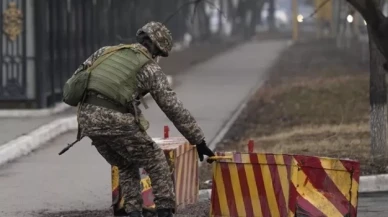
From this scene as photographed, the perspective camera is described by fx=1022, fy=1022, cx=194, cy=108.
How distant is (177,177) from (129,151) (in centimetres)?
124

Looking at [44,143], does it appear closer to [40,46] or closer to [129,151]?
→ [40,46]

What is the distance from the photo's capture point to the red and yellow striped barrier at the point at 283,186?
806cm

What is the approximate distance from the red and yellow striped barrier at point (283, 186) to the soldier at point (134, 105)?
0.72 m

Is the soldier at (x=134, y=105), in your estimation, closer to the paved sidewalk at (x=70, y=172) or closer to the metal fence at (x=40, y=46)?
the paved sidewalk at (x=70, y=172)

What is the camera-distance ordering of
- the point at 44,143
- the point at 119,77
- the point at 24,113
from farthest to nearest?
the point at 24,113, the point at 44,143, the point at 119,77

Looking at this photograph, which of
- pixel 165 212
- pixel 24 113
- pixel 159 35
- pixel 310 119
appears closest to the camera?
pixel 159 35

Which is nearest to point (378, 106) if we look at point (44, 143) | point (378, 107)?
point (378, 107)

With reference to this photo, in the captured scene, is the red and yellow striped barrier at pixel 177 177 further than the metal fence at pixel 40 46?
No

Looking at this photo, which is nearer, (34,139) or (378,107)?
(378,107)

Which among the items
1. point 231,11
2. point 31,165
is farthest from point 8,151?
point 231,11

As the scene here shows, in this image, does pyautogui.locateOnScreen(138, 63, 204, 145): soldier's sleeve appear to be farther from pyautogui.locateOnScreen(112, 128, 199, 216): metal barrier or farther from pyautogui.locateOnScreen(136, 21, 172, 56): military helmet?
pyautogui.locateOnScreen(112, 128, 199, 216): metal barrier

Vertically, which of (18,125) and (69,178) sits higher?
(18,125)

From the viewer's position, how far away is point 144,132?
7691mm

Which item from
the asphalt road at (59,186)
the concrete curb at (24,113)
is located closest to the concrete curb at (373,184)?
the asphalt road at (59,186)
